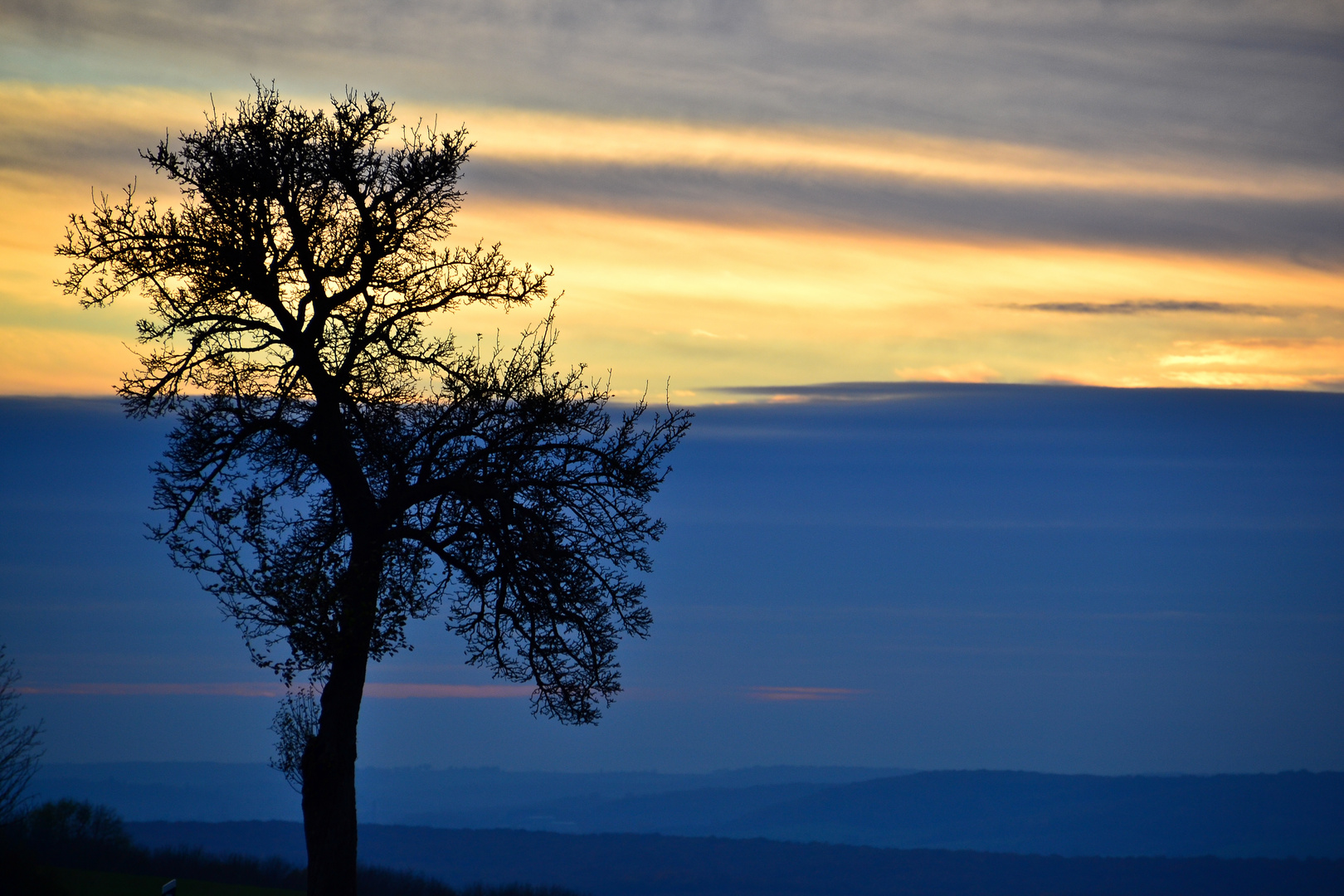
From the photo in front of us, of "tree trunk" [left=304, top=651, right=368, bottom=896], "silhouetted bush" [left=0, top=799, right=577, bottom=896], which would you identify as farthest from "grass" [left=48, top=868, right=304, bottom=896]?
"tree trunk" [left=304, top=651, right=368, bottom=896]

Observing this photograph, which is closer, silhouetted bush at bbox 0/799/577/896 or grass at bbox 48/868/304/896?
grass at bbox 48/868/304/896

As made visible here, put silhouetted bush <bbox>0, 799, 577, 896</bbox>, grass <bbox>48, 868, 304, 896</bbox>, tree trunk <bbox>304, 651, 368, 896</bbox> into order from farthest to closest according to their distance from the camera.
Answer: silhouetted bush <bbox>0, 799, 577, 896</bbox> < grass <bbox>48, 868, 304, 896</bbox> < tree trunk <bbox>304, 651, 368, 896</bbox>

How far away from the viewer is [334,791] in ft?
57.3

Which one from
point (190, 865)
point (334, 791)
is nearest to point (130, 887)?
point (190, 865)

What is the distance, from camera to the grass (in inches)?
1120

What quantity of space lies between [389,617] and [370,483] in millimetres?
2379

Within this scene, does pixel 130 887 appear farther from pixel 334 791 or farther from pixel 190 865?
pixel 334 791

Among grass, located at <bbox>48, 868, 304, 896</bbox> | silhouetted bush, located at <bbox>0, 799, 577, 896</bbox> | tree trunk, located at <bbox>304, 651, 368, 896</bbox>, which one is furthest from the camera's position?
silhouetted bush, located at <bbox>0, 799, 577, 896</bbox>

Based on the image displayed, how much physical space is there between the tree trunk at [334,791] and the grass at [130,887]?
12.8 meters

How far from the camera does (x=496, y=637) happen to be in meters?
18.7

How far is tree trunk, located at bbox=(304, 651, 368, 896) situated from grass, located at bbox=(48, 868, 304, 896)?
41.9ft

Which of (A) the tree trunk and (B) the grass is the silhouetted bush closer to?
(B) the grass

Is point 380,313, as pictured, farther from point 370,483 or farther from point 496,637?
point 496,637

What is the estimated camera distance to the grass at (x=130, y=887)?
93.3 ft
